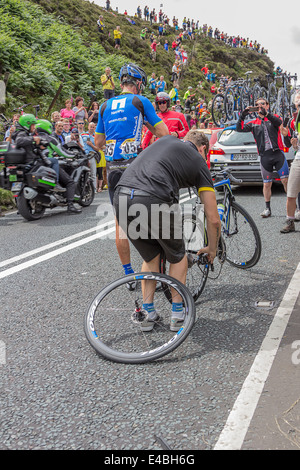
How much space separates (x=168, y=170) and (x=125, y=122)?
1.41 metres

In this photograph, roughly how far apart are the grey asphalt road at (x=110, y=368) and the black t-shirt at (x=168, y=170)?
118 centimetres

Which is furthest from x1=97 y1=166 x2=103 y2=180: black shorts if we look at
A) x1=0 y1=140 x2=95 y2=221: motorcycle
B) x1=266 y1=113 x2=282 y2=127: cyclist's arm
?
x1=266 y1=113 x2=282 y2=127: cyclist's arm

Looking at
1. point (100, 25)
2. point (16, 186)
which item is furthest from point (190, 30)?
point (16, 186)

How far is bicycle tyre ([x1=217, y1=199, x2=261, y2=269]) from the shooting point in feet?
17.9

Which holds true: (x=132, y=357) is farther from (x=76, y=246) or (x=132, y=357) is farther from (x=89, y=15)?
(x=89, y=15)

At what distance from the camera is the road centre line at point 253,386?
2572 mm

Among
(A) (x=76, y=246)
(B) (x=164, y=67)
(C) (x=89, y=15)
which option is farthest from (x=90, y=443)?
(B) (x=164, y=67)

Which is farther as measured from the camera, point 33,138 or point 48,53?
point 48,53

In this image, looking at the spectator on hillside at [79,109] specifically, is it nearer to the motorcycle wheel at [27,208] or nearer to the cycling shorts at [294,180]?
the motorcycle wheel at [27,208]

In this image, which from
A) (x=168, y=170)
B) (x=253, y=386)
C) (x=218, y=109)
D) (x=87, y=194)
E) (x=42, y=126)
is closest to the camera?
(x=253, y=386)

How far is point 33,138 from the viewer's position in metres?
9.45

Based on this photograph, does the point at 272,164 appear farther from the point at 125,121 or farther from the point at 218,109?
the point at 218,109

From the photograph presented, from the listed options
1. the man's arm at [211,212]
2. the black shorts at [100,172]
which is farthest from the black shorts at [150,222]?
the black shorts at [100,172]

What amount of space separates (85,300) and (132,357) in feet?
4.96
